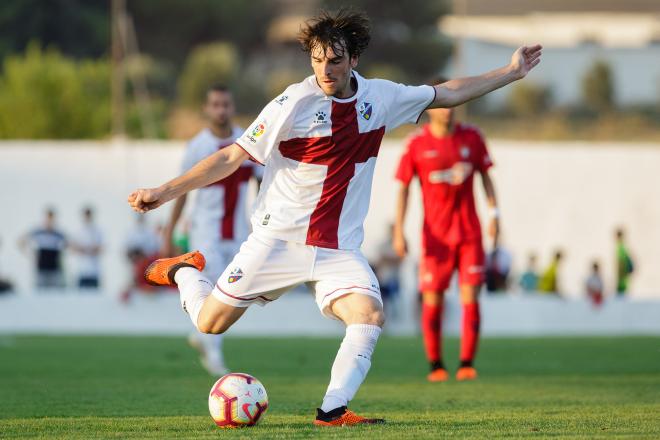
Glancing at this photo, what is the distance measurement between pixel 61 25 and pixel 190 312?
1632 inches

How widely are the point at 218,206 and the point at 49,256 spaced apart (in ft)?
45.7

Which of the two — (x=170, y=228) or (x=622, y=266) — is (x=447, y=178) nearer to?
(x=170, y=228)

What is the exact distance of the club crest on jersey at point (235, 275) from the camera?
728 centimetres

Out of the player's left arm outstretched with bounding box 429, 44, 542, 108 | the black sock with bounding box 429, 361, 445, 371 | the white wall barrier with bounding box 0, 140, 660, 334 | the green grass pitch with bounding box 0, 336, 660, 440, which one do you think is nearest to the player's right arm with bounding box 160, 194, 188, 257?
the green grass pitch with bounding box 0, 336, 660, 440

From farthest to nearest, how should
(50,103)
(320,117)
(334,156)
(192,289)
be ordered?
(50,103), (192,289), (334,156), (320,117)

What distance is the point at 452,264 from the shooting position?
11258mm

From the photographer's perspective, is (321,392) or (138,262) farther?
(138,262)

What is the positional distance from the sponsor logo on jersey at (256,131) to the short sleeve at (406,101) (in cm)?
79

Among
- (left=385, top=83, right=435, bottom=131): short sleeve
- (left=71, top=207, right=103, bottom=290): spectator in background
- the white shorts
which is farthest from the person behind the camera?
(left=71, top=207, right=103, bottom=290): spectator in background

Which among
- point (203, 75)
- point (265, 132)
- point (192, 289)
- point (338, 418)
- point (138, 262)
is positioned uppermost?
point (265, 132)

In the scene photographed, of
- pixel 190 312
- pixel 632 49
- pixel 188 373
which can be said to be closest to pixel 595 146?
pixel 632 49

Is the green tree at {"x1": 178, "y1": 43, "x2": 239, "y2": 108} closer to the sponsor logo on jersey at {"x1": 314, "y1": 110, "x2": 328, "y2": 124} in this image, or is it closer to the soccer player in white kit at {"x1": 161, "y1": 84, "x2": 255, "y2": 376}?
the soccer player in white kit at {"x1": 161, "y1": 84, "x2": 255, "y2": 376}

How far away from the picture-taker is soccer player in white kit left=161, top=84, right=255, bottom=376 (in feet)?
36.6

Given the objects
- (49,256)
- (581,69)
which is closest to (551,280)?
(581,69)
